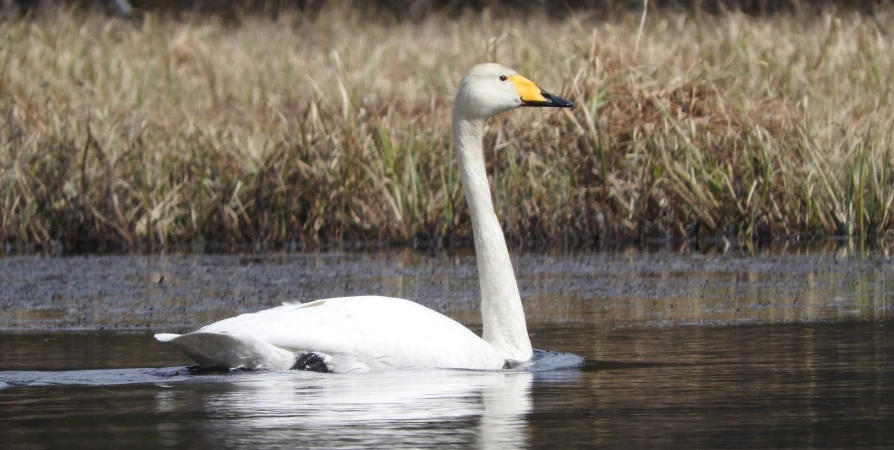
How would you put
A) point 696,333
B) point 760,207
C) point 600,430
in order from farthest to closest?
point 760,207
point 696,333
point 600,430

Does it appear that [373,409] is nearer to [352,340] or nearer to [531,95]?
[352,340]

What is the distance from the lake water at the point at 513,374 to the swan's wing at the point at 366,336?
106 mm

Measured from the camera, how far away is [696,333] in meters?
6.99

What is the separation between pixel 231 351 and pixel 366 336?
493 millimetres

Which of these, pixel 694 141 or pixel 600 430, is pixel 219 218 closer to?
pixel 694 141

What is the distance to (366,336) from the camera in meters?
6.16

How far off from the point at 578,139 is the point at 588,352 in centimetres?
514

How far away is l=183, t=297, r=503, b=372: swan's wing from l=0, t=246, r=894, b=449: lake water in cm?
11

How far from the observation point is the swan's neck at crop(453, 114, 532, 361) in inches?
255

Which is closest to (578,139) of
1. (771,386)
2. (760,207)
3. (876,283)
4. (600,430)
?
(760,207)

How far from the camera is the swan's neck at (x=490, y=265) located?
6469 mm

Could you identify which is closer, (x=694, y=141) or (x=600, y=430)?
(x=600, y=430)

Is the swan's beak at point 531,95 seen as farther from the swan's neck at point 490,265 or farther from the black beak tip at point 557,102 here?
the swan's neck at point 490,265

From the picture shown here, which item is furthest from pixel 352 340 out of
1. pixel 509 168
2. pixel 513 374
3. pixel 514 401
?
pixel 509 168
